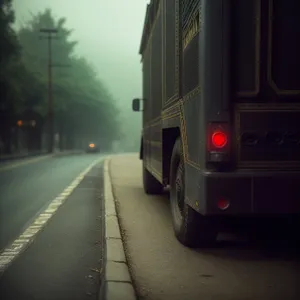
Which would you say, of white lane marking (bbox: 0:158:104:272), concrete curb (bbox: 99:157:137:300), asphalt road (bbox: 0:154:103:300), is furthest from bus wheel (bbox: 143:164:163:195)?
concrete curb (bbox: 99:157:137:300)

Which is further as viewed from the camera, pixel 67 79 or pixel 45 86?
pixel 67 79

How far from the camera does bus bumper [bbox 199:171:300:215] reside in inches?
169

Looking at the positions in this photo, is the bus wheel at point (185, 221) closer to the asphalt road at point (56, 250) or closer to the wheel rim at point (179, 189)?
the wheel rim at point (179, 189)

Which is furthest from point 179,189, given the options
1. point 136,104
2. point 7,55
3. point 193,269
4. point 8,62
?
point 8,62

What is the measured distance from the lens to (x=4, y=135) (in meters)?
40.2

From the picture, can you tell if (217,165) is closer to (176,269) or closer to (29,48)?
(176,269)

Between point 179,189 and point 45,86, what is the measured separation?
143 feet

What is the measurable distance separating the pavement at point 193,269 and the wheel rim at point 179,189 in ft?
1.39

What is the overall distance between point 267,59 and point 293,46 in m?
0.26

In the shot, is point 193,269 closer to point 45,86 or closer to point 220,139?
point 220,139

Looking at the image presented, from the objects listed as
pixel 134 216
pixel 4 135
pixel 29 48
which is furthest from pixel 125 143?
pixel 134 216

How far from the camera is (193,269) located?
4.70 meters

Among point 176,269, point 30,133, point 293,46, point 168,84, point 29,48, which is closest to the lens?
point 293,46

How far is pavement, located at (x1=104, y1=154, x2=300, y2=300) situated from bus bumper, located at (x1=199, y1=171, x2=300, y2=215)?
64 cm
